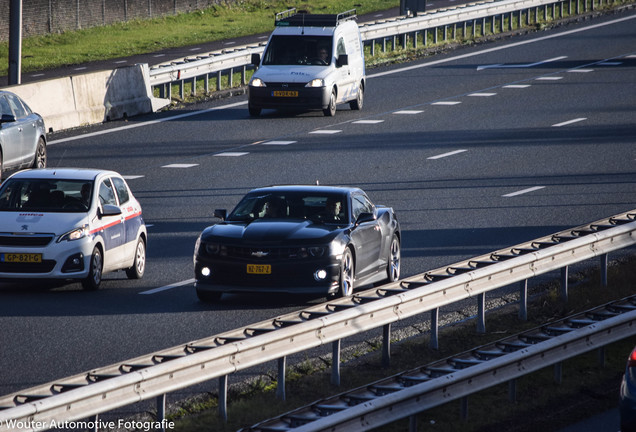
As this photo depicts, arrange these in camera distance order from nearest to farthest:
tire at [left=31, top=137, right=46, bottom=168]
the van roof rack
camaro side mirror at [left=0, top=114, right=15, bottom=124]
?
camaro side mirror at [left=0, top=114, right=15, bottom=124]
tire at [left=31, top=137, right=46, bottom=168]
the van roof rack

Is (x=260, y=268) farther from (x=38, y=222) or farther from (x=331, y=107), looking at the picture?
(x=331, y=107)

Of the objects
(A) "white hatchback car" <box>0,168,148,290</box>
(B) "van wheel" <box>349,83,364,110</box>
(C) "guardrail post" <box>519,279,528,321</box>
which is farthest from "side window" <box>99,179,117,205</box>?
(B) "van wheel" <box>349,83,364,110</box>

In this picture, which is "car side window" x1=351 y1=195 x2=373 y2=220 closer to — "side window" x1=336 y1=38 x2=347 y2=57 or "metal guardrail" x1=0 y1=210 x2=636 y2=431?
"metal guardrail" x1=0 y1=210 x2=636 y2=431

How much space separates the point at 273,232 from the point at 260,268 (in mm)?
492

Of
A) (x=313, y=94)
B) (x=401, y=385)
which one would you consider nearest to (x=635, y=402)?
(x=401, y=385)

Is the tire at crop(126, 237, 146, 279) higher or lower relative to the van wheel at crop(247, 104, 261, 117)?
higher

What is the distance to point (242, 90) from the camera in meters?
37.2

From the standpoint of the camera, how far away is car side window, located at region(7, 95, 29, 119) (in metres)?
24.3

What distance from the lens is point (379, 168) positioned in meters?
26.6

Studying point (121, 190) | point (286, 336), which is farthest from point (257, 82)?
point (286, 336)

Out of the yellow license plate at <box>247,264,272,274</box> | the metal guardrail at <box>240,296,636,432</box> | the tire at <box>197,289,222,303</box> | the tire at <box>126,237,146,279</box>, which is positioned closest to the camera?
the metal guardrail at <box>240,296,636,432</box>

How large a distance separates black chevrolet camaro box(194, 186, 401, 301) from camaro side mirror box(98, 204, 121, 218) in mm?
1678

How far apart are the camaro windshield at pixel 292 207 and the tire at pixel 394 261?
1103mm

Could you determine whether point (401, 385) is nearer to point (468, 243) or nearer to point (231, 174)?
point (468, 243)
